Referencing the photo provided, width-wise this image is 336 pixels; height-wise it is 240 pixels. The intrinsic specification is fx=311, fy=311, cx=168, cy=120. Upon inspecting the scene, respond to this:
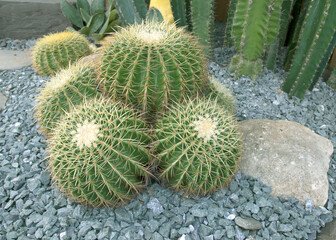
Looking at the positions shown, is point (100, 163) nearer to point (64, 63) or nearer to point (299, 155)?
point (299, 155)

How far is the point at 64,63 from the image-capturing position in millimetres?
3332

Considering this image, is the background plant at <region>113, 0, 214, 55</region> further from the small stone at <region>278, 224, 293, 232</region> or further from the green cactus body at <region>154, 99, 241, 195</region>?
the small stone at <region>278, 224, 293, 232</region>

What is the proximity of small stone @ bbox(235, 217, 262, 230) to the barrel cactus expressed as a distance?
2.35 m

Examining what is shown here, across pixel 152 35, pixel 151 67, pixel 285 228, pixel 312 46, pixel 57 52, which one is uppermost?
pixel 152 35

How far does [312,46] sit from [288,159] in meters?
1.22

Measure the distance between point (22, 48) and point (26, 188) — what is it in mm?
3320

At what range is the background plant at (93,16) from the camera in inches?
163

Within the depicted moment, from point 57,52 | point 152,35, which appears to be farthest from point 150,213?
point 57,52

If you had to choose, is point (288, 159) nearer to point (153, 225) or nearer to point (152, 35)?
point (153, 225)

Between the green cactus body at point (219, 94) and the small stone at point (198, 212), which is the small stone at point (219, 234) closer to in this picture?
the small stone at point (198, 212)

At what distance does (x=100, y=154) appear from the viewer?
1619 mm

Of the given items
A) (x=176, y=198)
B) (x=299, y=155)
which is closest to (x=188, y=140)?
(x=176, y=198)

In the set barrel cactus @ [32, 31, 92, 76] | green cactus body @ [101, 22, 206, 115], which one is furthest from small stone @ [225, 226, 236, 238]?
barrel cactus @ [32, 31, 92, 76]

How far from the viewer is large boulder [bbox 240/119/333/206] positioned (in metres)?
2.03
